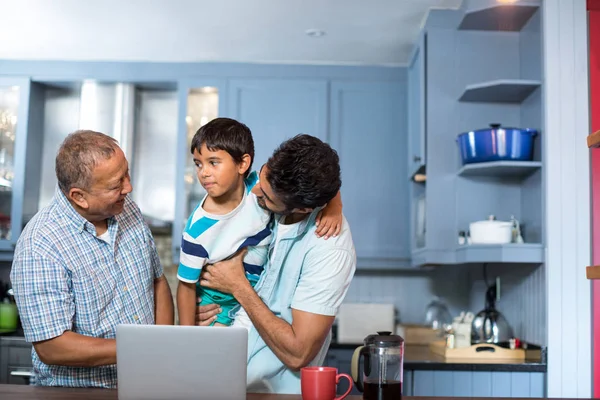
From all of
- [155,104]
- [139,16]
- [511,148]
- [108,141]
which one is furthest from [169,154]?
[108,141]

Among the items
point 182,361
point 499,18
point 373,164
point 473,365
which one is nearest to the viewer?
point 182,361

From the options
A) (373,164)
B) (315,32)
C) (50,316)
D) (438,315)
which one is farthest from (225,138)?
(438,315)

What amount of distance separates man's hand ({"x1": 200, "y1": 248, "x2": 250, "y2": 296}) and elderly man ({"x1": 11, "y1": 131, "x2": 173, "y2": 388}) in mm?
219

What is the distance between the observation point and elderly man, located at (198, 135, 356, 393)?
6.64ft

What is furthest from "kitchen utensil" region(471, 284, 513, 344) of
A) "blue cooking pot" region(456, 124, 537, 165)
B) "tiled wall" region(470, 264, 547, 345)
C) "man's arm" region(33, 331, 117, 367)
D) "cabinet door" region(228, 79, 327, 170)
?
"man's arm" region(33, 331, 117, 367)

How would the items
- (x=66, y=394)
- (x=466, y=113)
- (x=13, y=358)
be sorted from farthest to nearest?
(x=13, y=358) < (x=466, y=113) < (x=66, y=394)

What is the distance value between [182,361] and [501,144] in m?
2.09

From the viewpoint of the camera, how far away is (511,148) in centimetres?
328

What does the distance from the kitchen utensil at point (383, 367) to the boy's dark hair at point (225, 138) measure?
0.68 metres

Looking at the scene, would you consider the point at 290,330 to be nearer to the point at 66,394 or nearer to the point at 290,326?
the point at 290,326

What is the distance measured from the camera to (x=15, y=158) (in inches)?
182

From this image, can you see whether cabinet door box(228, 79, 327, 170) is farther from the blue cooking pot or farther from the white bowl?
the white bowl

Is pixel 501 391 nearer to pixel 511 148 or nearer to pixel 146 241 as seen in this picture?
pixel 511 148

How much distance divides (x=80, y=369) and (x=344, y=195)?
256cm
